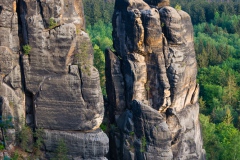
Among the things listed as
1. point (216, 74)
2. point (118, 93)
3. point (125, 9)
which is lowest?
point (216, 74)

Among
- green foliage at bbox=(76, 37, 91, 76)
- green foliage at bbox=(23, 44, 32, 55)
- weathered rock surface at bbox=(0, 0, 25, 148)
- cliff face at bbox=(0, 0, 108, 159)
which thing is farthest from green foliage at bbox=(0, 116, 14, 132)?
green foliage at bbox=(76, 37, 91, 76)

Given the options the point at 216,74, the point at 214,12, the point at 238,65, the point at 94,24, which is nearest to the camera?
the point at 216,74

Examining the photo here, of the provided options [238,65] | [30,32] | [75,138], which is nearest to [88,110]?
[75,138]

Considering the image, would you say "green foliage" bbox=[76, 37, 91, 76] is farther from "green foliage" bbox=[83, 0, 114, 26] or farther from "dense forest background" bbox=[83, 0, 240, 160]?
"green foliage" bbox=[83, 0, 114, 26]

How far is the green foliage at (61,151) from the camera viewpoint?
32344mm

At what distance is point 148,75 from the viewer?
35906 mm

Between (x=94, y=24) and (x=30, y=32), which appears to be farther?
(x=94, y=24)

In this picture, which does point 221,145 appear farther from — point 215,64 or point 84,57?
point 215,64

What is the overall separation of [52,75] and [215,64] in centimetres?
5824

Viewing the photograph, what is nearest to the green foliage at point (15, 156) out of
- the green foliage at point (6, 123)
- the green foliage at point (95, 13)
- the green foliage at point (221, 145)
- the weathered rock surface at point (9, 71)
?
the weathered rock surface at point (9, 71)

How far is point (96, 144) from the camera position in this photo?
32.5 m

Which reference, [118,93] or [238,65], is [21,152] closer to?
[118,93]

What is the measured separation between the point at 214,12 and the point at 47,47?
105 m

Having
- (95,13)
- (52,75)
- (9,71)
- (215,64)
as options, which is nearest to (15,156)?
(9,71)
